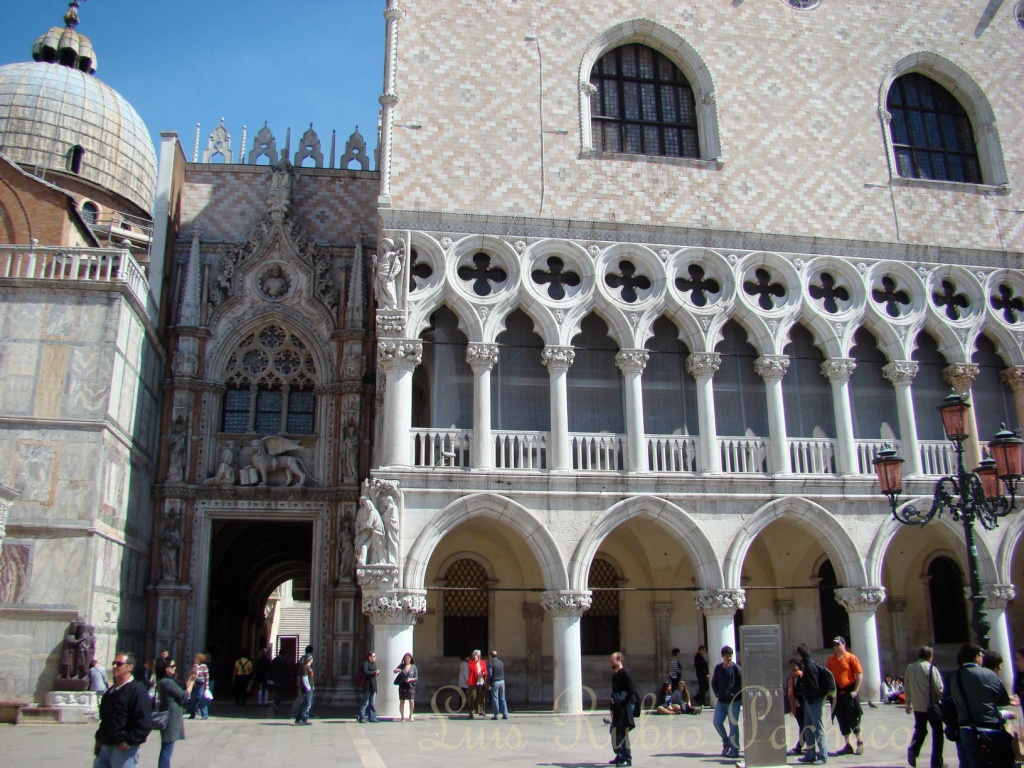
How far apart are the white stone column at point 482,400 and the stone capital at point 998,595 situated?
9222 millimetres

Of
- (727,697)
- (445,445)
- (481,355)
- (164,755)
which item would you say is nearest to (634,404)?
(481,355)

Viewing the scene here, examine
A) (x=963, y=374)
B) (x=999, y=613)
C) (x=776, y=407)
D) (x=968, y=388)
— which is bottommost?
(x=999, y=613)

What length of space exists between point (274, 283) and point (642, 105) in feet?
28.2

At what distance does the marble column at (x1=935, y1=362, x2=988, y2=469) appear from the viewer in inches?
731

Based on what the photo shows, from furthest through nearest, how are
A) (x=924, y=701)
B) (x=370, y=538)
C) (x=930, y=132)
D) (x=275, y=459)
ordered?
(x=930, y=132) < (x=275, y=459) < (x=370, y=538) < (x=924, y=701)

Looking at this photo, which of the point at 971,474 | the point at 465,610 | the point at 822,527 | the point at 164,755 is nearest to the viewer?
the point at 164,755

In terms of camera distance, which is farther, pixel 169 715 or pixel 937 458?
pixel 937 458

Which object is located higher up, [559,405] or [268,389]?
[268,389]

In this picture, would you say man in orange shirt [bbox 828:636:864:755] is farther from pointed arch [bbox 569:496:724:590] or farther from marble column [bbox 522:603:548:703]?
marble column [bbox 522:603:548:703]

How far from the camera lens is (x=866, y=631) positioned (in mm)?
16969

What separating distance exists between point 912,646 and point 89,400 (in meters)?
15.8

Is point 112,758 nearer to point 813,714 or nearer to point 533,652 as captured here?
point 813,714

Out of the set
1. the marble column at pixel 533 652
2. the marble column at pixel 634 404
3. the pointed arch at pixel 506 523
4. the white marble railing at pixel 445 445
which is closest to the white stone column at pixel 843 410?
the marble column at pixel 634 404

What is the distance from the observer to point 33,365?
634 inches
